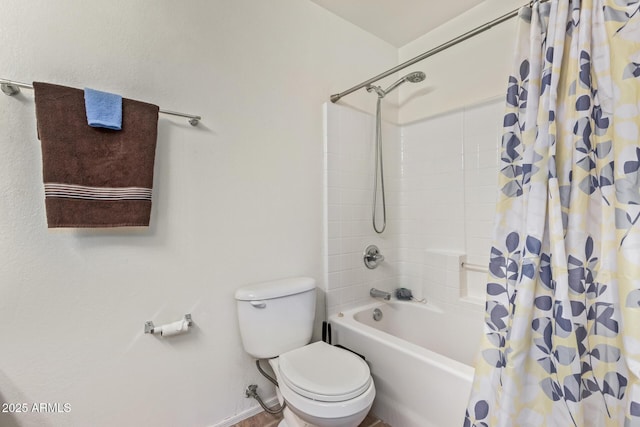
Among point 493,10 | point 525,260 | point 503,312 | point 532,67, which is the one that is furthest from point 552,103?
point 493,10

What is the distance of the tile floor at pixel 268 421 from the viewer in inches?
62.0

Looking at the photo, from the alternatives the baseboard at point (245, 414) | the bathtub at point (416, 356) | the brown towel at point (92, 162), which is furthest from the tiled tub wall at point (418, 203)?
the brown towel at point (92, 162)

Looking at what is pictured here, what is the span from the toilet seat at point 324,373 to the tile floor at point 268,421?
1.38 feet

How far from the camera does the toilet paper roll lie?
1.34 meters

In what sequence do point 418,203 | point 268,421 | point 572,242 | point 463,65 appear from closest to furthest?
point 572,242, point 268,421, point 463,65, point 418,203

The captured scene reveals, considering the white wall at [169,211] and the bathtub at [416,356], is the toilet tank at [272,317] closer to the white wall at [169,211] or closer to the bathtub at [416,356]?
the white wall at [169,211]

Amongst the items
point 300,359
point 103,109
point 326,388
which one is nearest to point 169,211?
point 103,109

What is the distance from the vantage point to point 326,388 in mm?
1212

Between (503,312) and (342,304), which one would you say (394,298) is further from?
(503,312)

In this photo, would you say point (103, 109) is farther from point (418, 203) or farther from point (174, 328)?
point (418, 203)

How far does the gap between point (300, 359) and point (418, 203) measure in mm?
1400

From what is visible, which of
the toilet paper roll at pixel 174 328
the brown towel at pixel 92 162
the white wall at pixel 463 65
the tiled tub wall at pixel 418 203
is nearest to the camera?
the brown towel at pixel 92 162

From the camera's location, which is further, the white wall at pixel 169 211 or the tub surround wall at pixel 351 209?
the tub surround wall at pixel 351 209

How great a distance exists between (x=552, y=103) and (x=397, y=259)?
1.53 metres
